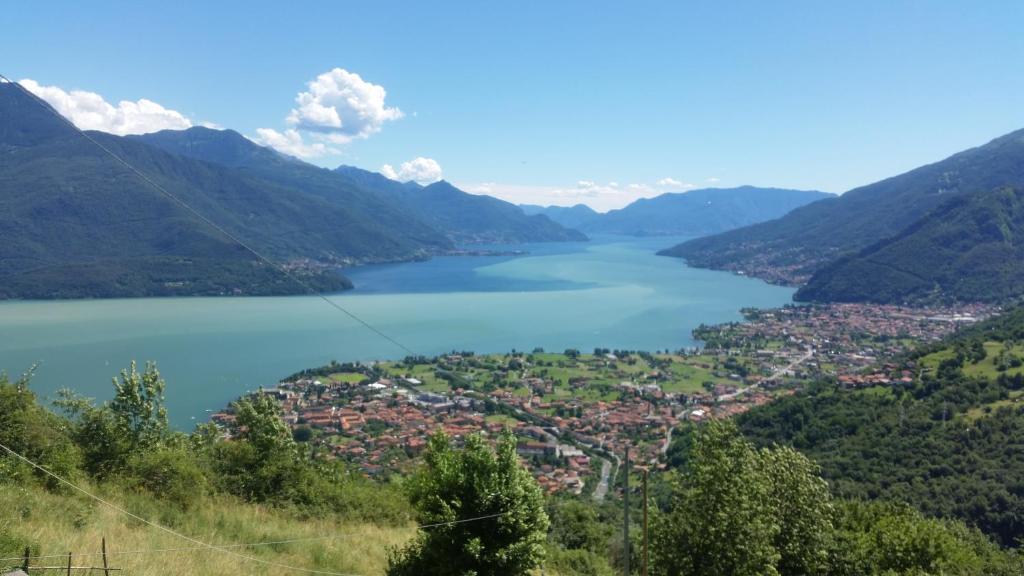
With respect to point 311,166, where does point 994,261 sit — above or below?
below

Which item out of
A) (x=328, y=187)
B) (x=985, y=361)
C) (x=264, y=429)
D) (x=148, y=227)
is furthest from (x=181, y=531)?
(x=328, y=187)

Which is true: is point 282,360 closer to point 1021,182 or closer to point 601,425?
point 601,425

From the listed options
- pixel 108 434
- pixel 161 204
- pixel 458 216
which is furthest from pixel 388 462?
pixel 458 216

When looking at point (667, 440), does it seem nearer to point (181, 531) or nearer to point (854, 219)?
point (181, 531)

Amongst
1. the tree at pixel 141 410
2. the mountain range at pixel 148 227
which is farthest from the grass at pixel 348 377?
the mountain range at pixel 148 227

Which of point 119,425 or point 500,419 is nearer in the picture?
point 119,425

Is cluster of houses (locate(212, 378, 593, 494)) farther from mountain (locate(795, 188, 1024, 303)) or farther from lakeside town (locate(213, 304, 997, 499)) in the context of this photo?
mountain (locate(795, 188, 1024, 303))
